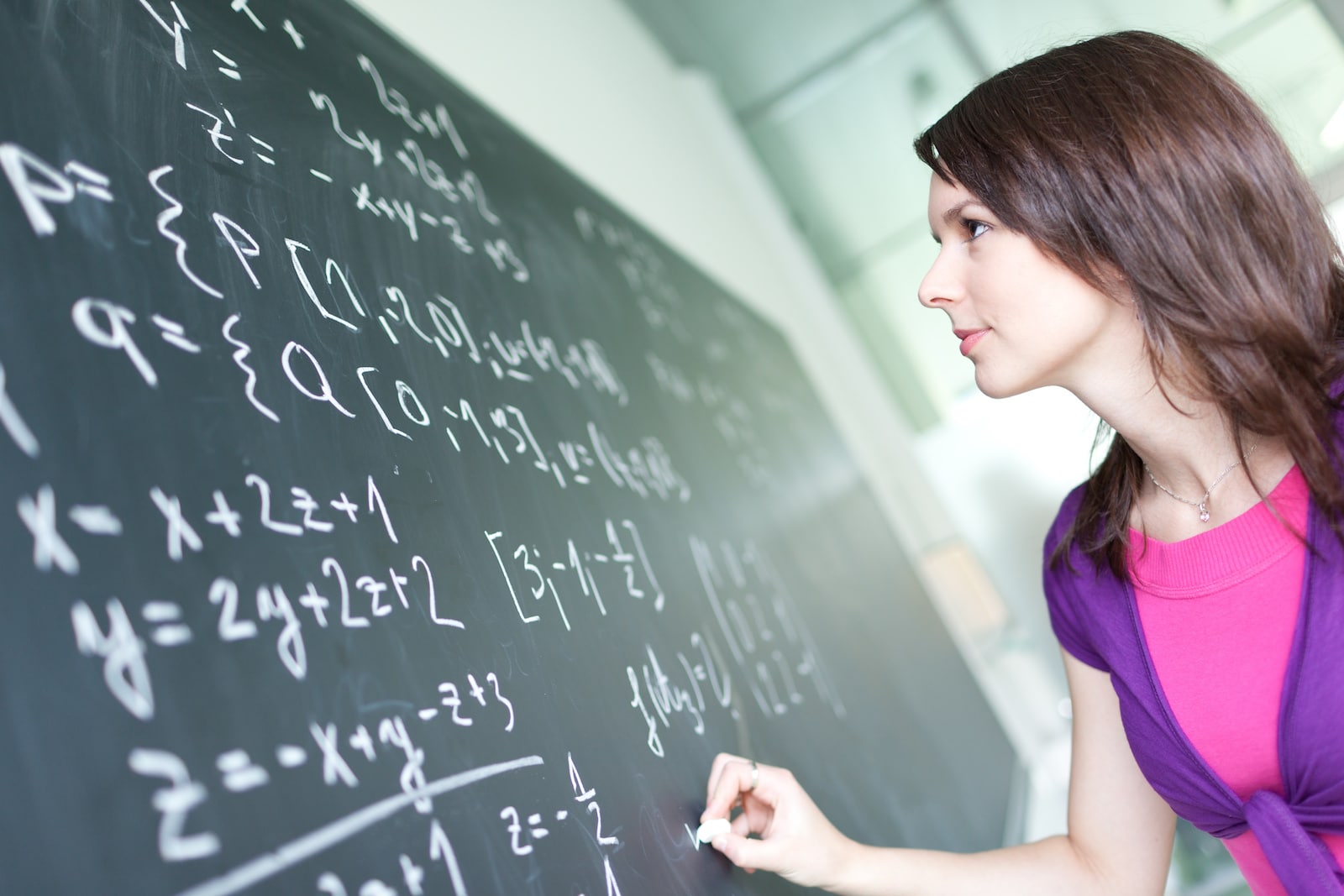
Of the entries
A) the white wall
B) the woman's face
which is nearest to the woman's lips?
the woman's face

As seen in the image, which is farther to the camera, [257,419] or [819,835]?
[819,835]

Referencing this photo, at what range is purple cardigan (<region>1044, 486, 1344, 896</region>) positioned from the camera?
958mm

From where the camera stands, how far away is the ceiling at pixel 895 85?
3607 millimetres

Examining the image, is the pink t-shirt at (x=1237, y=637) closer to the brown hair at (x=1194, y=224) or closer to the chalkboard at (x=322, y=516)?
the brown hair at (x=1194, y=224)

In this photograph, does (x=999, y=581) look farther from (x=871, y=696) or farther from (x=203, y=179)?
(x=203, y=179)

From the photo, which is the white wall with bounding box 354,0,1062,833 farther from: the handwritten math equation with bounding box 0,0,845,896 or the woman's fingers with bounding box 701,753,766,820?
the woman's fingers with bounding box 701,753,766,820

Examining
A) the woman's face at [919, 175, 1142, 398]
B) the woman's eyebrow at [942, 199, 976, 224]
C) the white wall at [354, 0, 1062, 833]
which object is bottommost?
the woman's face at [919, 175, 1142, 398]

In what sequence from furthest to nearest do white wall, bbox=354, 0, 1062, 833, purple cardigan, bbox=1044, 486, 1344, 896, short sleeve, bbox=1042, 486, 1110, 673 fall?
white wall, bbox=354, 0, 1062, 833 < short sleeve, bbox=1042, 486, 1110, 673 < purple cardigan, bbox=1044, 486, 1344, 896

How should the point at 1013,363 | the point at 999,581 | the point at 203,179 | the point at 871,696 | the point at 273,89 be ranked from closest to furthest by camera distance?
the point at 203,179 → the point at 273,89 → the point at 1013,363 → the point at 871,696 → the point at 999,581

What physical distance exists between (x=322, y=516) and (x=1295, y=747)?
3.28ft

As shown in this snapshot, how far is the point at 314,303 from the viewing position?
85cm

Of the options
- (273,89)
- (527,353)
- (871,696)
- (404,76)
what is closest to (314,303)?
(273,89)

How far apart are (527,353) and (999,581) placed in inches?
136

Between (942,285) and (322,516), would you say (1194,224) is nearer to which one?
(942,285)
